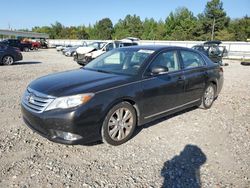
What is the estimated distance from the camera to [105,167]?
3543 millimetres

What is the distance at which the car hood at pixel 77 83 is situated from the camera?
379 cm

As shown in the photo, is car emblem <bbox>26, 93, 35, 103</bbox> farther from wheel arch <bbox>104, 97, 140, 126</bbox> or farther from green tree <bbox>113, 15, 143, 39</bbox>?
green tree <bbox>113, 15, 143, 39</bbox>

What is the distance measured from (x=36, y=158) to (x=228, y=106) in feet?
16.8

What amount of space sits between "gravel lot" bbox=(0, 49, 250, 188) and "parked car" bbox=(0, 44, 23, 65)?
35.0 ft

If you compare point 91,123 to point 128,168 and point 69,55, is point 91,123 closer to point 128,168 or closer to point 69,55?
point 128,168

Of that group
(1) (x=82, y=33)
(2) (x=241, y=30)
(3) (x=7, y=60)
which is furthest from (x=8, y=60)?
(1) (x=82, y=33)

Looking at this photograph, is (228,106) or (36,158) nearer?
(36,158)

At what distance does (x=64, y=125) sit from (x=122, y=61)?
193 cm

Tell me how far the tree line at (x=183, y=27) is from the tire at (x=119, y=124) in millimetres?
58316

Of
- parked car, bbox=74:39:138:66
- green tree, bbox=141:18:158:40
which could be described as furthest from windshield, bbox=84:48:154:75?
green tree, bbox=141:18:158:40

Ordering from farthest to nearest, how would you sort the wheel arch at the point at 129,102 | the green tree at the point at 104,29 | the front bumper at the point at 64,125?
the green tree at the point at 104,29 → the wheel arch at the point at 129,102 → the front bumper at the point at 64,125

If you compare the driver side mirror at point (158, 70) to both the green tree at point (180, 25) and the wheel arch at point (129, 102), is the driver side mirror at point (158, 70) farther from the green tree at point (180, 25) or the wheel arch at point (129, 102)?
the green tree at point (180, 25)

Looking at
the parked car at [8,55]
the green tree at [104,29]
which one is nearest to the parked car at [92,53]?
the parked car at [8,55]

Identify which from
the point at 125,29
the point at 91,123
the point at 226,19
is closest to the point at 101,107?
the point at 91,123
